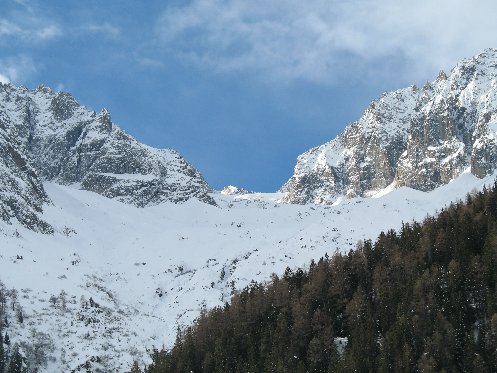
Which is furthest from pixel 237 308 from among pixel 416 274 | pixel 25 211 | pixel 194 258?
pixel 25 211

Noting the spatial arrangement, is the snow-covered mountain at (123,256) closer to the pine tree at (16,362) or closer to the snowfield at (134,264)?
the snowfield at (134,264)

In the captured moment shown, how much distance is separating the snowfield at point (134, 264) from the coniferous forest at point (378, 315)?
814 centimetres

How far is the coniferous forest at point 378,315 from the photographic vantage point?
64688mm

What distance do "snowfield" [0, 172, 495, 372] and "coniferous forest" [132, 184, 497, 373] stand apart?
814 cm

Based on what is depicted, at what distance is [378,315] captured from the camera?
74.4 m

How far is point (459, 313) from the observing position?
222ft

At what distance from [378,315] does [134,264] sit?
58.5m

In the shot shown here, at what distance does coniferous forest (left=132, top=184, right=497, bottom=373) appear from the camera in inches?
2547

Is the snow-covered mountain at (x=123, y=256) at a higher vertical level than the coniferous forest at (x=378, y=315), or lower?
higher

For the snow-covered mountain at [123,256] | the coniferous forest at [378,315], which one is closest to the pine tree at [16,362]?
the snow-covered mountain at [123,256]

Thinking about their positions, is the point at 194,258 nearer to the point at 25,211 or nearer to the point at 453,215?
the point at 25,211

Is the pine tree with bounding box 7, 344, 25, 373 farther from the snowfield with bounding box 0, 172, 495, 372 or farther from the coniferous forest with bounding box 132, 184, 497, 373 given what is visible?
the coniferous forest with bounding box 132, 184, 497, 373

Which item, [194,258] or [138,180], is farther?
[138,180]

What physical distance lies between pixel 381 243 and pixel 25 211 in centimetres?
6579
